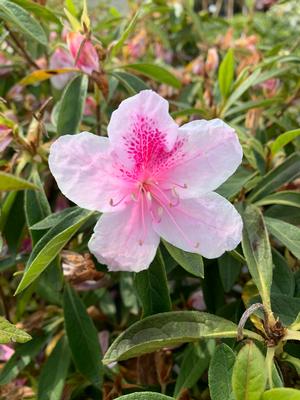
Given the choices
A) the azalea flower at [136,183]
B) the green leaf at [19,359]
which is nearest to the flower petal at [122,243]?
the azalea flower at [136,183]

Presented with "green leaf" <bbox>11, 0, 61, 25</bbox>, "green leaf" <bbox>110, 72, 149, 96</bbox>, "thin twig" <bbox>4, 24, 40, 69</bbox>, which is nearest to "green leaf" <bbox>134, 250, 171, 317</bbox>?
"green leaf" <bbox>110, 72, 149, 96</bbox>

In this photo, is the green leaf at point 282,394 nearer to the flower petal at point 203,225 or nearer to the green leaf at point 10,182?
the flower petal at point 203,225

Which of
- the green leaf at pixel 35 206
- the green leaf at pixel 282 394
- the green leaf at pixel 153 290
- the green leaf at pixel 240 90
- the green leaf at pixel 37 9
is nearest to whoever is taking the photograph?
the green leaf at pixel 282 394

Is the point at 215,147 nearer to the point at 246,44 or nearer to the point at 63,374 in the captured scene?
the point at 63,374

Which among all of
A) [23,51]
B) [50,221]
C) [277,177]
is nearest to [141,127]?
[50,221]

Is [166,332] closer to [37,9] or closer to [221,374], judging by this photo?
[221,374]

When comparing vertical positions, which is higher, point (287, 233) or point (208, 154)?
point (208, 154)

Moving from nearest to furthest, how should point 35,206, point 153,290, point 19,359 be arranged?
point 153,290 → point 35,206 → point 19,359
